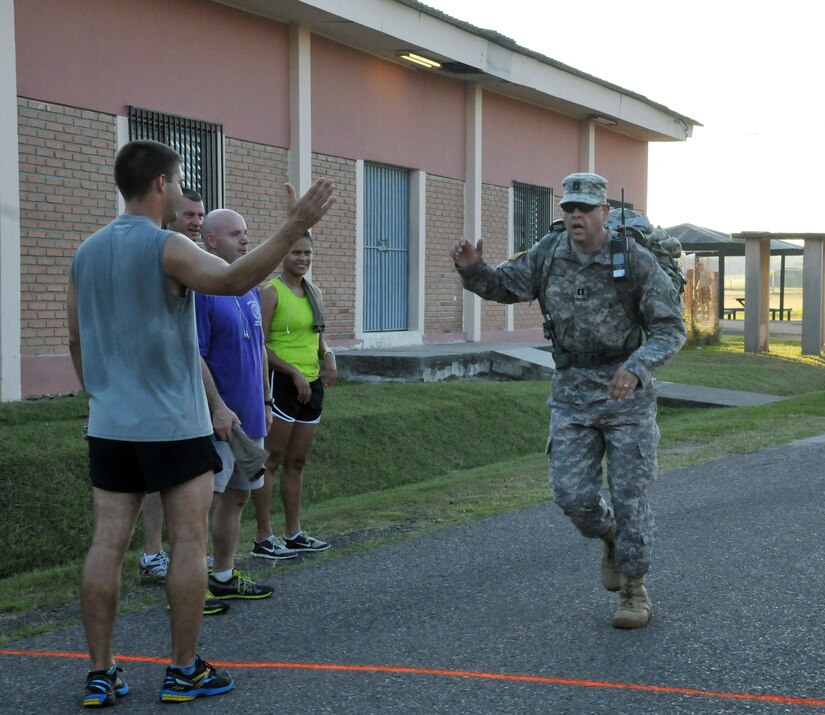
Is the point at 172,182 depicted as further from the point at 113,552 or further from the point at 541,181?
the point at 541,181

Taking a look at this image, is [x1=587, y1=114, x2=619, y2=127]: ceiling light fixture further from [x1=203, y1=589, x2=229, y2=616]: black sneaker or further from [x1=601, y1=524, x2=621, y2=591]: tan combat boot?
[x1=203, y1=589, x2=229, y2=616]: black sneaker

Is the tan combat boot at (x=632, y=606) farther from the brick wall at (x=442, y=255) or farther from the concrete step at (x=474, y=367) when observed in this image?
the brick wall at (x=442, y=255)

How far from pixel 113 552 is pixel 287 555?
8.98 ft

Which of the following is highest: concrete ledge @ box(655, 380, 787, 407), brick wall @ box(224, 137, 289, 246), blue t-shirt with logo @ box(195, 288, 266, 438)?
brick wall @ box(224, 137, 289, 246)

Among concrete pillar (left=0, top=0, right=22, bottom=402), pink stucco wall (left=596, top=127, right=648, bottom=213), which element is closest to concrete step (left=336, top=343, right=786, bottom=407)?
concrete pillar (left=0, top=0, right=22, bottom=402)

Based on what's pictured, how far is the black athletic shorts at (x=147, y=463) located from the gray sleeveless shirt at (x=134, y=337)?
4cm

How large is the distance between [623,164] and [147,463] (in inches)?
966

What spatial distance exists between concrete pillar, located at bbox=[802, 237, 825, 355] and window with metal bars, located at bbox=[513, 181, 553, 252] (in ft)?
20.2

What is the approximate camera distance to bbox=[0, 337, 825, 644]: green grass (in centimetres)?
794

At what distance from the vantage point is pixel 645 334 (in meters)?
5.88

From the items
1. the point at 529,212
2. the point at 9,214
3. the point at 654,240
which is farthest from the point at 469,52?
the point at 654,240

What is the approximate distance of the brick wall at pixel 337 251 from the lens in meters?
17.3

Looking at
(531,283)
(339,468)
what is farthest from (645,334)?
(339,468)

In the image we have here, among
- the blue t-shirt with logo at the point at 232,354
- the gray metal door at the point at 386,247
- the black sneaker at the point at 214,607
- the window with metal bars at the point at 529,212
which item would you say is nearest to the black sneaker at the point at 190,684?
the black sneaker at the point at 214,607
